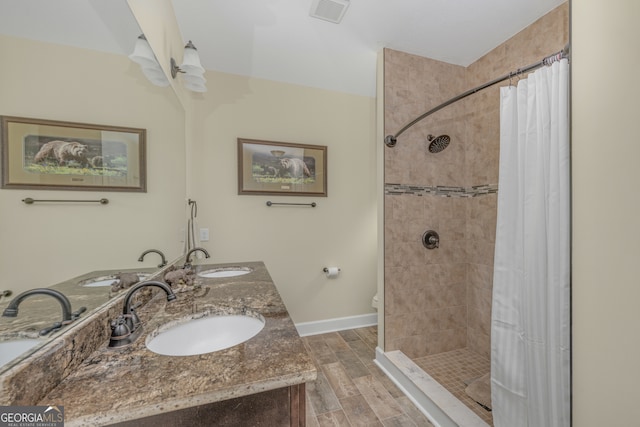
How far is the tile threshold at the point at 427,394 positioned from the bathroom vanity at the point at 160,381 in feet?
3.91

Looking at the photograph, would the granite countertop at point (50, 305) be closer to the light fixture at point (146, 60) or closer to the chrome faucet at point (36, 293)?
the chrome faucet at point (36, 293)

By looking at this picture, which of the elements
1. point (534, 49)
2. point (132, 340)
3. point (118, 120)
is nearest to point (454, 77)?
point (534, 49)

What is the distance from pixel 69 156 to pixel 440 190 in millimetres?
2262

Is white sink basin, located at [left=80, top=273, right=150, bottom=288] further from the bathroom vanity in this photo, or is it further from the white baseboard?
the white baseboard

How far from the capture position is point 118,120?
3.09 ft

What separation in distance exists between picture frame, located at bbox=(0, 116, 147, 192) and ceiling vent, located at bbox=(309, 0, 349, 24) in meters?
1.28

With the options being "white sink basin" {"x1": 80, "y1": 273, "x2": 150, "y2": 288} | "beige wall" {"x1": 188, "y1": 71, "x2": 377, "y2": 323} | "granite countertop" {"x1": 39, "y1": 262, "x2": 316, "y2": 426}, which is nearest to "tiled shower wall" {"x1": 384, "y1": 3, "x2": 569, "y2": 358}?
"beige wall" {"x1": 188, "y1": 71, "x2": 377, "y2": 323}

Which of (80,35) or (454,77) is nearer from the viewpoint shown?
(80,35)

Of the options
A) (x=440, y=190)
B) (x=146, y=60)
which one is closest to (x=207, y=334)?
(x=146, y=60)

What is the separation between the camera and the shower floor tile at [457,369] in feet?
5.27

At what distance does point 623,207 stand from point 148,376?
141 cm

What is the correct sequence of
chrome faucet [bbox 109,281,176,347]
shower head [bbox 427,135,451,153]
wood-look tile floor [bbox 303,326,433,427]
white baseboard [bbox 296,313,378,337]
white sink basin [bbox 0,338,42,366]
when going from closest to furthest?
1. white sink basin [bbox 0,338,42,366]
2. chrome faucet [bbox 109,281,176,347]
3. wood-look tile floor [bbox 303,326,433,427]
4. shower head [bbox 427,135,451,153]
5. white baseboard [bbox 296,313,378,337]

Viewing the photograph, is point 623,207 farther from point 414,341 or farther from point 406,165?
point 414,341

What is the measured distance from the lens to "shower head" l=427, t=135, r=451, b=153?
1975mm
